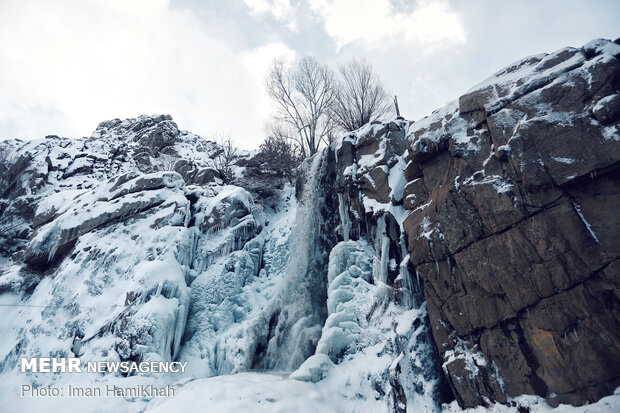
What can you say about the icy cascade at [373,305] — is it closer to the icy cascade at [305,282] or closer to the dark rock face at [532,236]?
the dark rock face at [532,236]

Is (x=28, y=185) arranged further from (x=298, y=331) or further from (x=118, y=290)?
(x=298, y=331)

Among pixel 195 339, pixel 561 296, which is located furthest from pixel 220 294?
pixel 561 296

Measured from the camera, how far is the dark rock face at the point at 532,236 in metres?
4.73

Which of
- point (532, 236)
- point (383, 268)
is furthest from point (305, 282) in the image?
point (532, 236)

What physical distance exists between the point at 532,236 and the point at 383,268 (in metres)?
3.47

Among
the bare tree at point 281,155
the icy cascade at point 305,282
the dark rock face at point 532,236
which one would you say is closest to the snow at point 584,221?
the dark rock face at point 532,236

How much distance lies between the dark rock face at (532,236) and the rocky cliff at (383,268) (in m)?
0.03

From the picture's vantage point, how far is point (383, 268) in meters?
8.15

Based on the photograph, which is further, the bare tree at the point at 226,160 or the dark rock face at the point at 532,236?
the bare tree at the point at 226,160

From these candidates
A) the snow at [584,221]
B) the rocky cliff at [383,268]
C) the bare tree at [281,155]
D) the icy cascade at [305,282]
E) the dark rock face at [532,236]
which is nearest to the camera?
the dark rock face at [532,236]

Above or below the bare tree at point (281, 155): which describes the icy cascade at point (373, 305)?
below

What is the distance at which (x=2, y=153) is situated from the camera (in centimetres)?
2405

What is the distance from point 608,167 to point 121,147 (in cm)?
3352

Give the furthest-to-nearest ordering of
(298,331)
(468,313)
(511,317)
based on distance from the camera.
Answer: (298,331) → (468,313) → (511,317)
